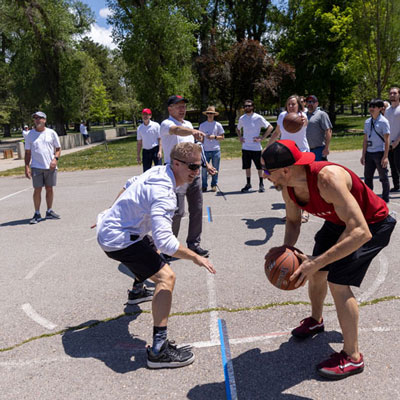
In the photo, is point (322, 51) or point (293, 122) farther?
point (322, 51)

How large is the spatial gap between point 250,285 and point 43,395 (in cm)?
257

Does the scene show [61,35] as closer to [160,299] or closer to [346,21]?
[346,21]

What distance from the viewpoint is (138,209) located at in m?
3.46

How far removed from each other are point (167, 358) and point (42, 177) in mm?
6304

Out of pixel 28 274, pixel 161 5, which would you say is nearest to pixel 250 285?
pixel 28 274

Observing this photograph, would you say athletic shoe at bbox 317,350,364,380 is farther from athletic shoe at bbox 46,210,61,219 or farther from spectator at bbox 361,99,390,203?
athletic shoe at bbox 46,210,61,219

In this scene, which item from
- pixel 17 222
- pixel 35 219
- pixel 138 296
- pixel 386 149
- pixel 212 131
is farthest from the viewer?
pixel 212 131

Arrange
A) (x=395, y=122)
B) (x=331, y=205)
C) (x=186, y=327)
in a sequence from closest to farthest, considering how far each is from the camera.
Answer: (x=331, y=205)
(x=186, y=327)
(x=395, y=122)

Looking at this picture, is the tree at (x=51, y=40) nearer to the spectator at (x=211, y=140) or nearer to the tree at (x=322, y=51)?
the tree at (x=322, y=51)

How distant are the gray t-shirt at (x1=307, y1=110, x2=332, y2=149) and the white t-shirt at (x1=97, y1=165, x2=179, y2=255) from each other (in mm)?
4980

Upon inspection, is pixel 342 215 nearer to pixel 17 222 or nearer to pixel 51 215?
pixel 51 215

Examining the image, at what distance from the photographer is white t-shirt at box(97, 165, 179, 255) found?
3.28 metres

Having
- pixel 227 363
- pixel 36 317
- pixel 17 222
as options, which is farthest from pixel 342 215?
pixel 17 222

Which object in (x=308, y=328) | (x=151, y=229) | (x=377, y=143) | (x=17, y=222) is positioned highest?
(x=377, y=143)
